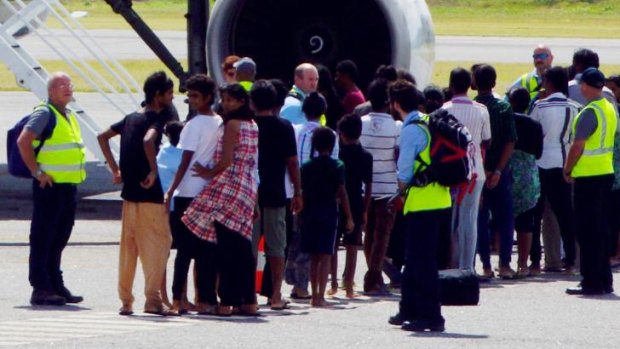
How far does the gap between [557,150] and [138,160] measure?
3.85 meters

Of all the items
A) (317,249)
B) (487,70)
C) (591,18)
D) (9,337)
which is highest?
(591,18)

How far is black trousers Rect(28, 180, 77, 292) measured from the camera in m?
9.98

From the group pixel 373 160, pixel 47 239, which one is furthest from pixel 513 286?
pixel 47 239

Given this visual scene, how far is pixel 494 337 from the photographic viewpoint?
28.4 ft

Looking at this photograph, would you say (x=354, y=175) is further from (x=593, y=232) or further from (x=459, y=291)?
(x=593, y=232)

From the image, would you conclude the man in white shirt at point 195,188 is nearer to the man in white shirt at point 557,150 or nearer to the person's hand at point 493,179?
the person's hand at point 493,179

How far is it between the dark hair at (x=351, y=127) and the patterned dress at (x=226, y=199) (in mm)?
1244

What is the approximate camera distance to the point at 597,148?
35.1 feet

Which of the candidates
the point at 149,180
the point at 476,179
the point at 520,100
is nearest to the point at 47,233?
the point at 149,180

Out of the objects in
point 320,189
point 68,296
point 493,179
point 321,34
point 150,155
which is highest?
point 321,34

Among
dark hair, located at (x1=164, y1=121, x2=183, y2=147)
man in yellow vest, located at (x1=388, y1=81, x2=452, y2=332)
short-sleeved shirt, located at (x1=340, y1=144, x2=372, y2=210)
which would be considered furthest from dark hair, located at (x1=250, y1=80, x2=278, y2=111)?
man in yellow vest, located at (x1=388, y1=81, x2=452, y2=332)

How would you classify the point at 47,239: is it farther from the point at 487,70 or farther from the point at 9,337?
the point at 487,70

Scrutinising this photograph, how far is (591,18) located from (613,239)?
1963 inches

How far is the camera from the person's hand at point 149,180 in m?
9.41
